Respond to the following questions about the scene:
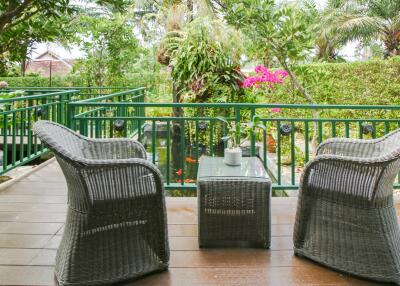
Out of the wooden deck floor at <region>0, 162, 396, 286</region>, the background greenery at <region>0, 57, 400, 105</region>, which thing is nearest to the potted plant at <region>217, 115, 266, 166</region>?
the wooden deck floor at <region>0, 162, 396, 286</region>

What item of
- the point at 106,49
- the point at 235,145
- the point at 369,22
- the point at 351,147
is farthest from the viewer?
the point at 369,22

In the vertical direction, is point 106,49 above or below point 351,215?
above

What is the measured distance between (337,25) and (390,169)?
44.7ft

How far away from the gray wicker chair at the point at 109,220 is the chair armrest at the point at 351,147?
1189 millimetres

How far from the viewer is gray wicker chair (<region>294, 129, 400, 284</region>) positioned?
84.7 inches

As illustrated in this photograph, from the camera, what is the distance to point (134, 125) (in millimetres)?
6910

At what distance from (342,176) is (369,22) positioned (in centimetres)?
1308

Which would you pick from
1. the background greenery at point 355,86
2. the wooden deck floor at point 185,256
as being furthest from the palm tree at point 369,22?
the wooden deck floor at point 185,256

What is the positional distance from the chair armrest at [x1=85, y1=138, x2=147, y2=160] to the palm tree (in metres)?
12.9

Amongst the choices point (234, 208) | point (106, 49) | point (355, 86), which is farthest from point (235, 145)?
point (106, 49)

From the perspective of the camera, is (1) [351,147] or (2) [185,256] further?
(1) [351,147]

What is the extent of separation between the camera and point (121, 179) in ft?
6.95

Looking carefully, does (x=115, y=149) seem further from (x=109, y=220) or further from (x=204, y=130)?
Answer: (x=204, y=130)

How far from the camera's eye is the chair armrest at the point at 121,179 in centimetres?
206
